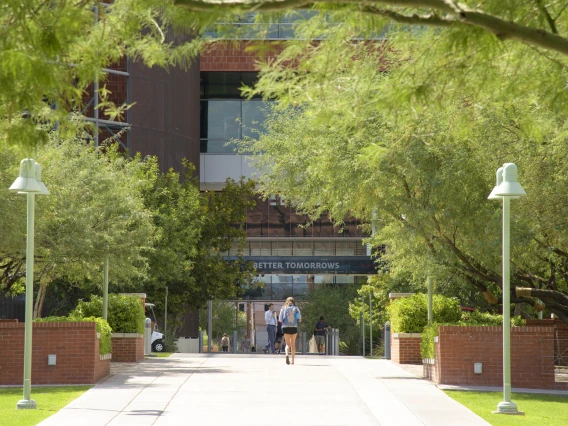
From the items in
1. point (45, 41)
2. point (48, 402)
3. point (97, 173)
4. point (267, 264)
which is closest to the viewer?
point (45, 41)

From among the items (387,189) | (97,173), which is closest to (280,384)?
(387,189)

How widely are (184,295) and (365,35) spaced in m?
29.5

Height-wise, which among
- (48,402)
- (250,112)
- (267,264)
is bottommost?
(48,402)

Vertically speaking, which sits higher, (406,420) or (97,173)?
(97,173)

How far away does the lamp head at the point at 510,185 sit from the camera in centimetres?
1458

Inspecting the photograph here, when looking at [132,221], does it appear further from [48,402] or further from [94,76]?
[94,76]

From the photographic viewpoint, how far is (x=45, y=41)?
807cm

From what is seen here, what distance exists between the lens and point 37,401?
1547 cm

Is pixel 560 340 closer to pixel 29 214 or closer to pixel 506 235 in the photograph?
pixel 506 235

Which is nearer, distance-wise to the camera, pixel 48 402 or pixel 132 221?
pixel 48 402

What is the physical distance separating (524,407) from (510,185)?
3.47m

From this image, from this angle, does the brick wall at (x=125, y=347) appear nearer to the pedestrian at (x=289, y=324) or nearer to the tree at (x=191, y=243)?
the pedestrian at (x=289, y=324)

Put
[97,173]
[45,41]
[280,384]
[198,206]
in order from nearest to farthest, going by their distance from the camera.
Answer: [45,41] < [280,384] < [97,173] < [198,206]

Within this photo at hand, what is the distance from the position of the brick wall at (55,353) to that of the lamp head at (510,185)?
8.10m
